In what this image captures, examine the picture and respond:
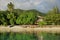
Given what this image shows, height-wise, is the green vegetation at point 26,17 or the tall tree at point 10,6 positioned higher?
the tall tree at point 10,6

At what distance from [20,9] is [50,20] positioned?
6279 millimetres

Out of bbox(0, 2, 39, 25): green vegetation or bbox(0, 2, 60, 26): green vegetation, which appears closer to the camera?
bbox(0, 2, 60, 26): green vegetation

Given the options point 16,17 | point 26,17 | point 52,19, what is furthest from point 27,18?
point 52,19

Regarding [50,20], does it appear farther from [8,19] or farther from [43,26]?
[8,19]

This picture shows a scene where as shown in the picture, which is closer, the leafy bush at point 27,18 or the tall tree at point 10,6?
the leafy bush at point 27,18

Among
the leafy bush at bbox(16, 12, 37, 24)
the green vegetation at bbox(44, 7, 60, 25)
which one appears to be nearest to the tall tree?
the leafy bush at bbox(16, 12, 37, 24)

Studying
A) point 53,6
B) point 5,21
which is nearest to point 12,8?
point 5,21

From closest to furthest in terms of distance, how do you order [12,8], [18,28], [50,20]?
[18,28] → [50,20] → [12,8]

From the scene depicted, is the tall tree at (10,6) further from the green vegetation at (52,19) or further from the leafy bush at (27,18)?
the green vegetation at (52,19)

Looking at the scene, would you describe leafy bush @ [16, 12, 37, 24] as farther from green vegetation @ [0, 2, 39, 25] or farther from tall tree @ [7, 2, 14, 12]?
tall tree @ [7, 2, 14, 12]

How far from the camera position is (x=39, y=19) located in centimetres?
3095

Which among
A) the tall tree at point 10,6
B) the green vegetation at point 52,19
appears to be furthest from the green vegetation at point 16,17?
the green vegetation at point 52,19

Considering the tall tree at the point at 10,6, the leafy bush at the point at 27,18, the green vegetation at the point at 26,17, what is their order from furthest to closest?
the tall tree at the point at 10,6
the leafy bush at the point at 27,18
the green vegetation at the point at 26,17

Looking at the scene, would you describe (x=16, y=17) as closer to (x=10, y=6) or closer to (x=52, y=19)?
(x=10, y=6)
